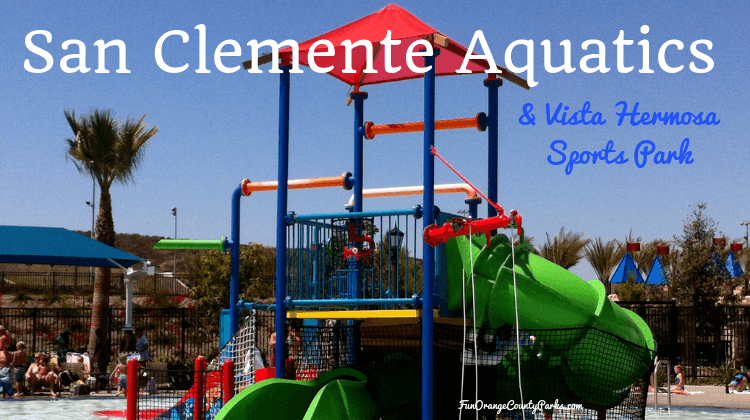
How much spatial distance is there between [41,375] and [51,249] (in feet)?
10.1

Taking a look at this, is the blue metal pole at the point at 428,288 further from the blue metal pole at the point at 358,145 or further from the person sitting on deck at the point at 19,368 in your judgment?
the person sitting on deck at the point at 19,368

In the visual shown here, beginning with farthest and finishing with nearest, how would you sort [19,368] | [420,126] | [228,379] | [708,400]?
[19,368], [708,400], [420,126], [228,379]

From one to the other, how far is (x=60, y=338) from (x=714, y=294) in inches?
733

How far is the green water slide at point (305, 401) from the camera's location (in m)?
7.47

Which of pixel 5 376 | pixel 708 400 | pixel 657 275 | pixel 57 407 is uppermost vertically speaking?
pixel 657 275

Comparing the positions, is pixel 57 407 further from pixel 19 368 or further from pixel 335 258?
pixel 335 258

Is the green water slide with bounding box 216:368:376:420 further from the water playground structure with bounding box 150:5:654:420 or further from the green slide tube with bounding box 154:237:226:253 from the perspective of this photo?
the green slide tube with bounding box 154:237:226:253

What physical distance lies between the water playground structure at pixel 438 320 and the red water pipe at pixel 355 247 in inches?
0.6

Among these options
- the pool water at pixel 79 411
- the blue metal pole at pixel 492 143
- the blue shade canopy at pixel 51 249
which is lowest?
the pool water at pixel 79 411

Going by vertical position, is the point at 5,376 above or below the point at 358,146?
below

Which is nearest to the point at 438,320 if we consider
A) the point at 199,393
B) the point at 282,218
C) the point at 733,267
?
the point at 282,218

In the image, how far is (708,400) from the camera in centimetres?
1912

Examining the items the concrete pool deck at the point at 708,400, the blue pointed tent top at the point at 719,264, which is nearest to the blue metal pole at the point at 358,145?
the concrete pool deck at the point at 708,400

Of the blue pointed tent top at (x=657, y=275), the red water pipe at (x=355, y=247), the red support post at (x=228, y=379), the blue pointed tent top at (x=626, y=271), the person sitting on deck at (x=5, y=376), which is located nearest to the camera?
the red water pipe at (x=355, y=247)
